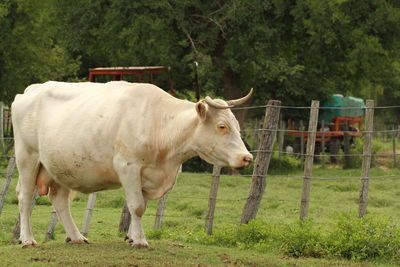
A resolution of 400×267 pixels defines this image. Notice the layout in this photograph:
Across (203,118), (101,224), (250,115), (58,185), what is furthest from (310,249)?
(250,115)

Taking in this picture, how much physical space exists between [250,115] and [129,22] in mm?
15260

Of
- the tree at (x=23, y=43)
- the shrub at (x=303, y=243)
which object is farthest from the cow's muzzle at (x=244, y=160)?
the tree at (x=23, y=43)

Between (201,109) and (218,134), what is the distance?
33cm

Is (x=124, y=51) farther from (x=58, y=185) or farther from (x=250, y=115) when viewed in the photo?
(x=58, y=185)

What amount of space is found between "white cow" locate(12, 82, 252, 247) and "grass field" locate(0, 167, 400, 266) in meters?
0.59

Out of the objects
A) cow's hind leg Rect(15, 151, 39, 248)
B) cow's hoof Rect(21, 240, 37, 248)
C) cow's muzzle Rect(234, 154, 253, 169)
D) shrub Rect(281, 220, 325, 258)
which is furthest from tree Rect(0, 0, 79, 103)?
cow's muzzle Rect(234, 154, 253, 169)

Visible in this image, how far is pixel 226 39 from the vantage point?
87.8 feet

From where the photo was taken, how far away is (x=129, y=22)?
83.8 ft

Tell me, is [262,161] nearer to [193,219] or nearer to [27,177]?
[27,177]

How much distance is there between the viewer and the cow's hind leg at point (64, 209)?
1002cm

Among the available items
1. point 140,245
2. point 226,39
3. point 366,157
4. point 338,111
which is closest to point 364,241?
point 366,157

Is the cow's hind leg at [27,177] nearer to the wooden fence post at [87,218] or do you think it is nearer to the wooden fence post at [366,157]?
the wooden fence post at [87,218]

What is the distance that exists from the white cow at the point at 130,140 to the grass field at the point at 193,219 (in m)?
0.59

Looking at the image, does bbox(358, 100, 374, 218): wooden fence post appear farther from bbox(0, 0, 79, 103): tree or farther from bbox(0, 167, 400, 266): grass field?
bbox(0, 0, 79, 103): tree
